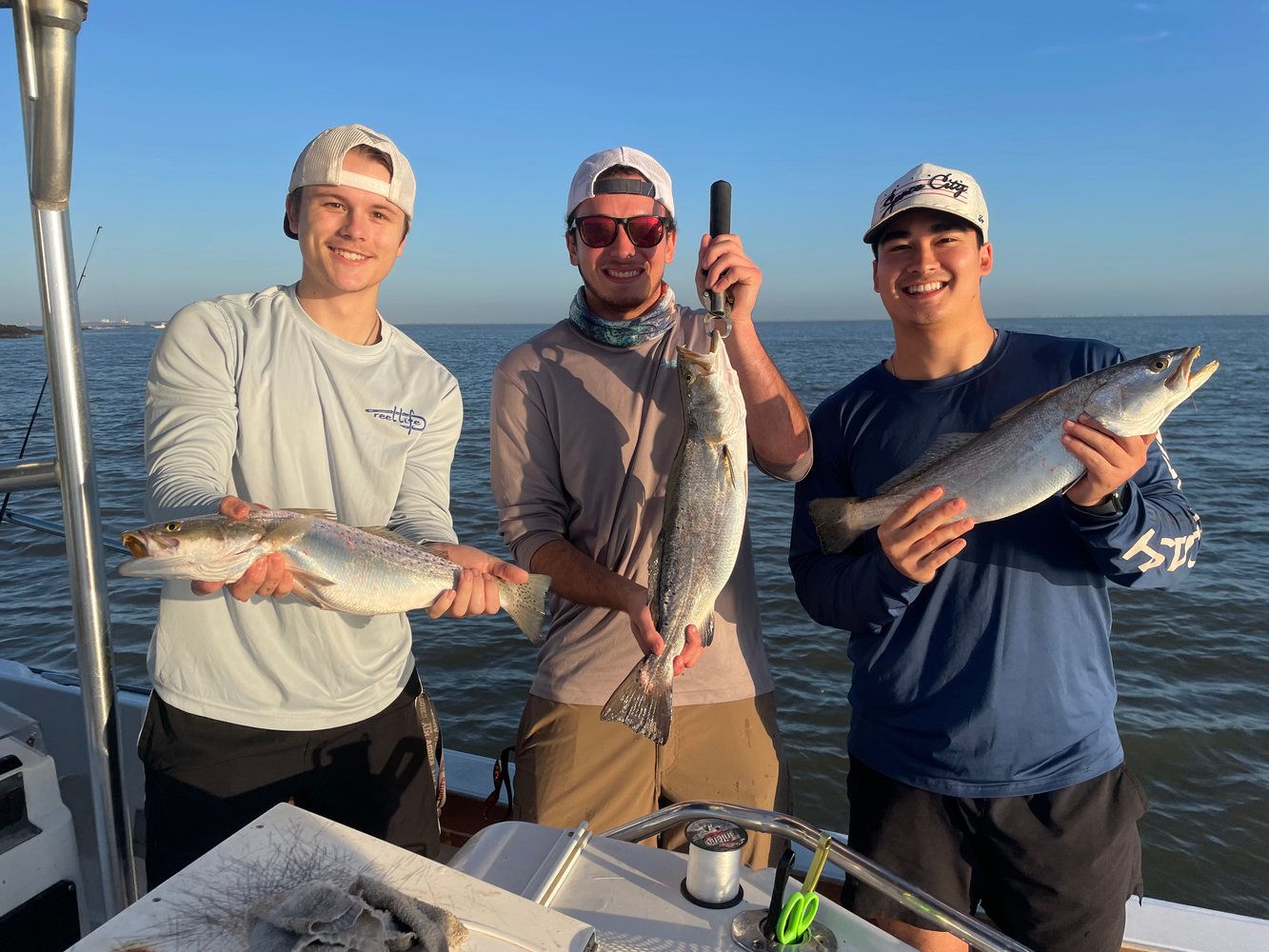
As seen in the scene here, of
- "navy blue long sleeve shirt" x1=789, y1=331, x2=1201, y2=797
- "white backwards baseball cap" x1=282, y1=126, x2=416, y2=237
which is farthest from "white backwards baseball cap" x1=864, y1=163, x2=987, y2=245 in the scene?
"white backwards baseball cap" x1=282, y1=126, x2=416, y2=237

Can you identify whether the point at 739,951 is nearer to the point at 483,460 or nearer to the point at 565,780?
the point at 565,780

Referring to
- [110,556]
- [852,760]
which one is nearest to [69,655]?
[110,556]

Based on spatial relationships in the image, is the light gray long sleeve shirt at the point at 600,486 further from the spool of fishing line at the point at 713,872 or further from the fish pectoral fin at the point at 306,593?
the spool of fishing line at the point at 713,872

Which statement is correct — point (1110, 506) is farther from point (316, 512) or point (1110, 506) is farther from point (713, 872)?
point (316, 512)

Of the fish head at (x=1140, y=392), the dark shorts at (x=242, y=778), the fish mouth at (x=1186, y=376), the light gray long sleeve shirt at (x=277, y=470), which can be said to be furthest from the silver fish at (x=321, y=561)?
the fish mouth at (x=1186, y=376)

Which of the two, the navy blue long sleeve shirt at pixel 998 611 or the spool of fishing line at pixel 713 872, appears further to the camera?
the navy blue long sleeve shirt at pixel 998 611

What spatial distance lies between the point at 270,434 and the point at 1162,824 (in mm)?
8154

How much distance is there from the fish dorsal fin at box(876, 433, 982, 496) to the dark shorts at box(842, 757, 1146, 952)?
3.97 ft

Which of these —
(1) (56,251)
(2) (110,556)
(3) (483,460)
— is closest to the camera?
(1) (56,251)

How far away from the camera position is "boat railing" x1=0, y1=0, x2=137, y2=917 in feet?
7.94

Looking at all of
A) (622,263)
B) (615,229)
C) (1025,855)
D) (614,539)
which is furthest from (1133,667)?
(615,229)

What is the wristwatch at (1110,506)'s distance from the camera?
307 centimetres

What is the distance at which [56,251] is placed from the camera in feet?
8.59

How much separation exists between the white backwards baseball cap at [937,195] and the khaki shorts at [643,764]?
7.67 feet
